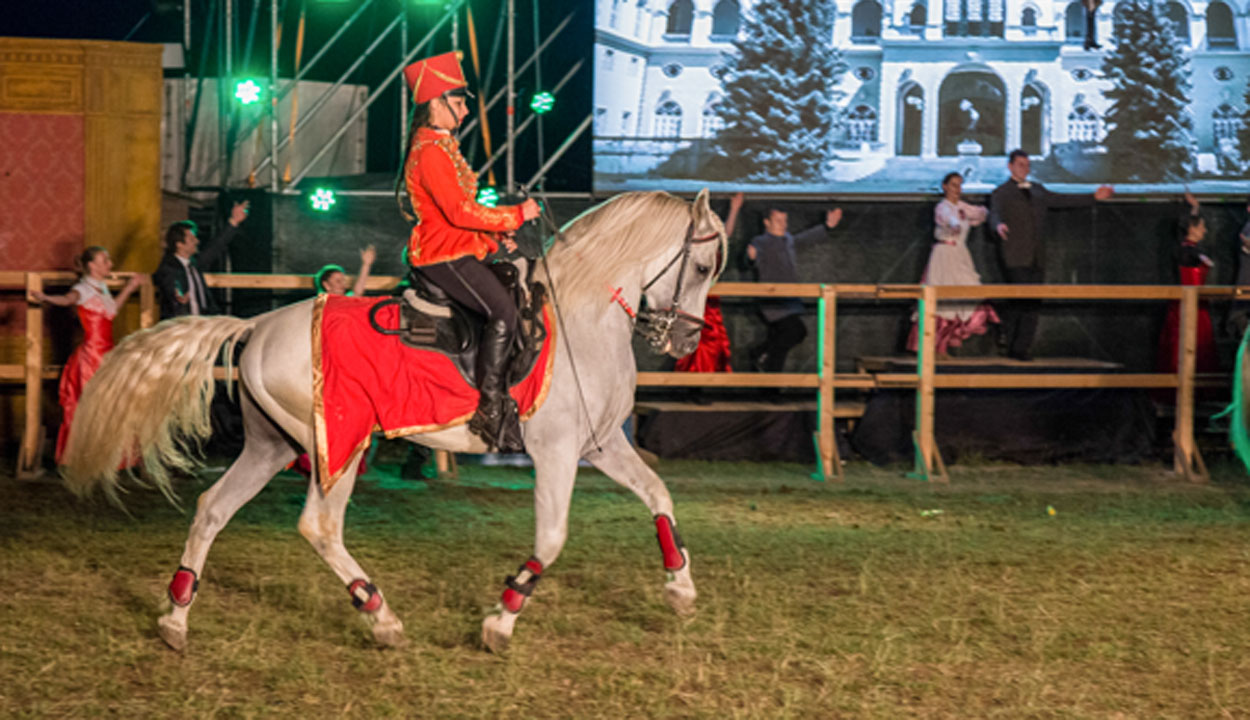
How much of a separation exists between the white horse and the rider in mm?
152

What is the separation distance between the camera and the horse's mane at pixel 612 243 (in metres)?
5.25

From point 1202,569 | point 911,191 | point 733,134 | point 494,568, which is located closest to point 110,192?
point 733,134

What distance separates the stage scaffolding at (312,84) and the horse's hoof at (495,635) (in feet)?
19.4

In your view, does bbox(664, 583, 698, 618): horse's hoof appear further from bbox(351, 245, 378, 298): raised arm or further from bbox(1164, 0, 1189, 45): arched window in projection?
bbox(1164, 0, 1189, 45): arched window in projection

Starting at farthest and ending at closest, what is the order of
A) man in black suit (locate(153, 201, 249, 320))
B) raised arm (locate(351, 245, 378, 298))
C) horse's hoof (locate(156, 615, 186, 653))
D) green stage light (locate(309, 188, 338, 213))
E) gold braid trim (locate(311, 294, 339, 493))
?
1. green stage light (locate(309, 188, 338, 213))
2. man in black suit (locate(153, 201, 249, 320))
3. raised arm (locate(351, 245, 378, 298))
4. gold braid trim (locate(311, 294, 339, 493))
5. horse's hoof (locate(156, 615, 186, 653))

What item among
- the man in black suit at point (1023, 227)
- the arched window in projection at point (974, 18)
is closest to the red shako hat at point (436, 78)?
the man in black suit at point (1023, 227)

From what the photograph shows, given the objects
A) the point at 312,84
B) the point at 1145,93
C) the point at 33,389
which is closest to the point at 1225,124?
the point at 1145,93

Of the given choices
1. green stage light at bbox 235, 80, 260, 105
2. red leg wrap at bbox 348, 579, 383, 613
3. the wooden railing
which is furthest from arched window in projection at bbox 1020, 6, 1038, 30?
red leg wrap at bbox 348, 579, 383, 613

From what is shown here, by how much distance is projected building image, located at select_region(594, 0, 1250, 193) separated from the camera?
1101 centimetres

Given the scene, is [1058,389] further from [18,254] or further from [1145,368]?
[18,254]

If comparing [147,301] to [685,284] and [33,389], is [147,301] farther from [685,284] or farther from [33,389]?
[685,284]

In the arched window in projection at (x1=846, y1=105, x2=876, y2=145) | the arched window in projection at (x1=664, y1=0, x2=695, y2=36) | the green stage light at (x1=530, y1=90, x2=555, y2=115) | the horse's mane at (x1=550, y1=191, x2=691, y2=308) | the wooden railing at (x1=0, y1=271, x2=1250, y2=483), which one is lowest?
the wooden railing at (x1=0, y1=271, x2=1250, y2=483)

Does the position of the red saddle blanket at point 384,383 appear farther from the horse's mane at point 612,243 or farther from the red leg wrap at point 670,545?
the red leg wrap at point 670,545

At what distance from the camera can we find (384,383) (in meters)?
5.12
